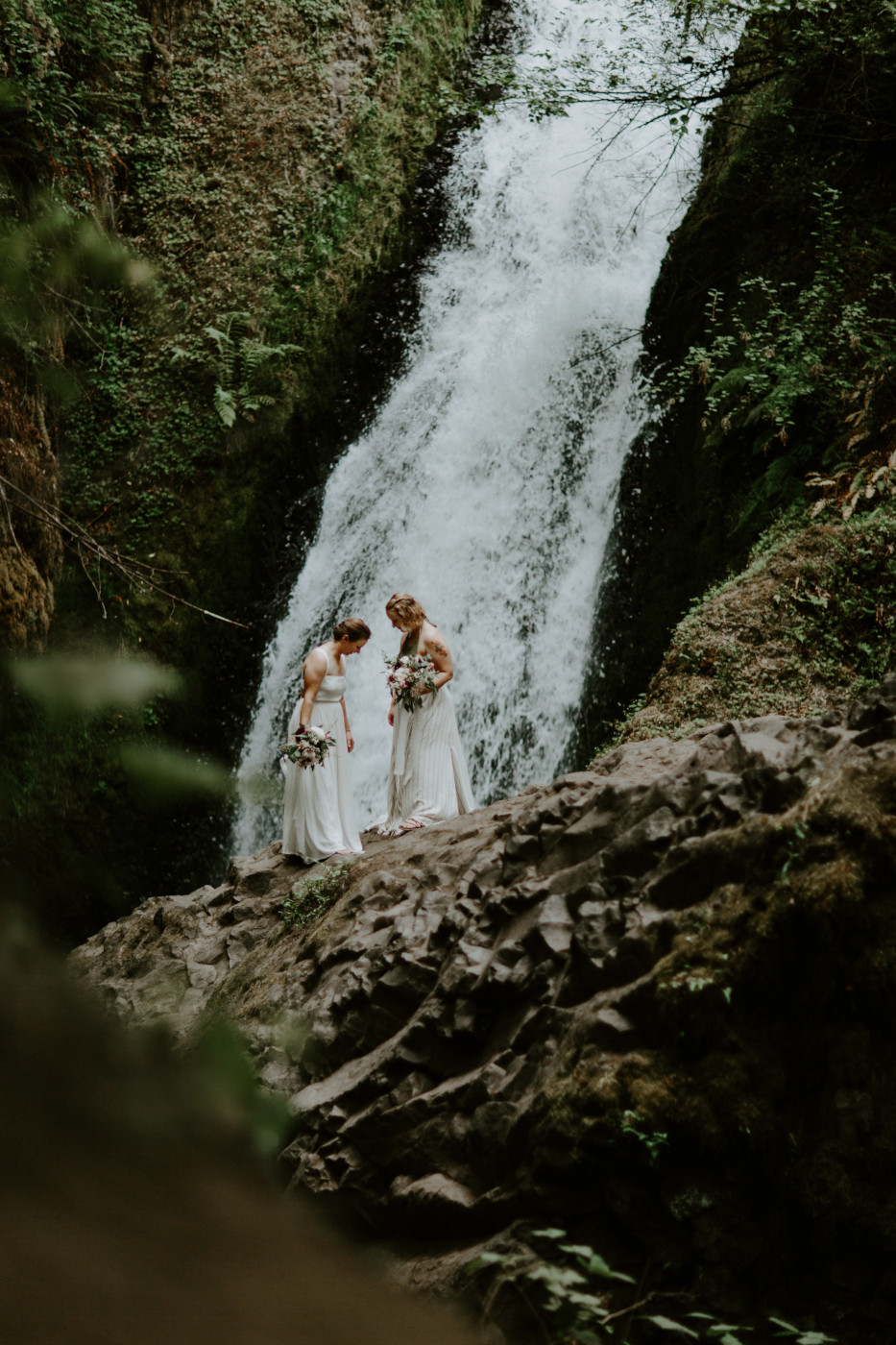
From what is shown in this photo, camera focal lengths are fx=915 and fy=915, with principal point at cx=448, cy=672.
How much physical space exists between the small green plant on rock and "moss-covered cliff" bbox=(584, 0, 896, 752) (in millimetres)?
3805

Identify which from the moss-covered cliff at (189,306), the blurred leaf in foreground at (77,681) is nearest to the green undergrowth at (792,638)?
the blurred leaf in foreground at (77,681)

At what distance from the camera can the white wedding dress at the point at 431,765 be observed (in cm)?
798

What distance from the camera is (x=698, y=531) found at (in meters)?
10.4

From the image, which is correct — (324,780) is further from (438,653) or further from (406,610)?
(406,610)

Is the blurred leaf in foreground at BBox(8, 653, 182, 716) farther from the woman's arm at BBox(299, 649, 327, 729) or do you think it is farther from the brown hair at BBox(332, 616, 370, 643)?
the brown hair at BBox(332, 616, 370, 643)

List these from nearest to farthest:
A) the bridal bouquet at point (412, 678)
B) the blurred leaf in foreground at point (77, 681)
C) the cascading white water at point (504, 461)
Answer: the blurred leaf in foreground at point (77, 681)
the bridal bouquet at point (412, 678)
the cascading white water at point (504, 461)

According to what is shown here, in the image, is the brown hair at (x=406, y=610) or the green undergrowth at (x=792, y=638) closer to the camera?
the green undergrowth at (x=792, y=638)

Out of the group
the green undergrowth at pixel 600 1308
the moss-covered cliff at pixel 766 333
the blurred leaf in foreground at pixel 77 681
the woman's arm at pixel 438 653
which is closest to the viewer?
the blurred leaf in foreground at pixel 77 681

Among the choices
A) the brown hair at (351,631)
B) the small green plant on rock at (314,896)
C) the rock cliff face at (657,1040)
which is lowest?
the rock cliff face at (657,1040)

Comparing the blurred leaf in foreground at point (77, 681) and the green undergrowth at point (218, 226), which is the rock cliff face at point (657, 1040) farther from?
the green undergrowth at point (218, 226)

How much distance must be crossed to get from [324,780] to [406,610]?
5.48 feet

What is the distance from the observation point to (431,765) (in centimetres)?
801

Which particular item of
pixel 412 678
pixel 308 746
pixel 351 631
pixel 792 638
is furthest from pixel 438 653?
pixel 792 638

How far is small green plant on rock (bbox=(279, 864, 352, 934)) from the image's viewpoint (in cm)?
688
